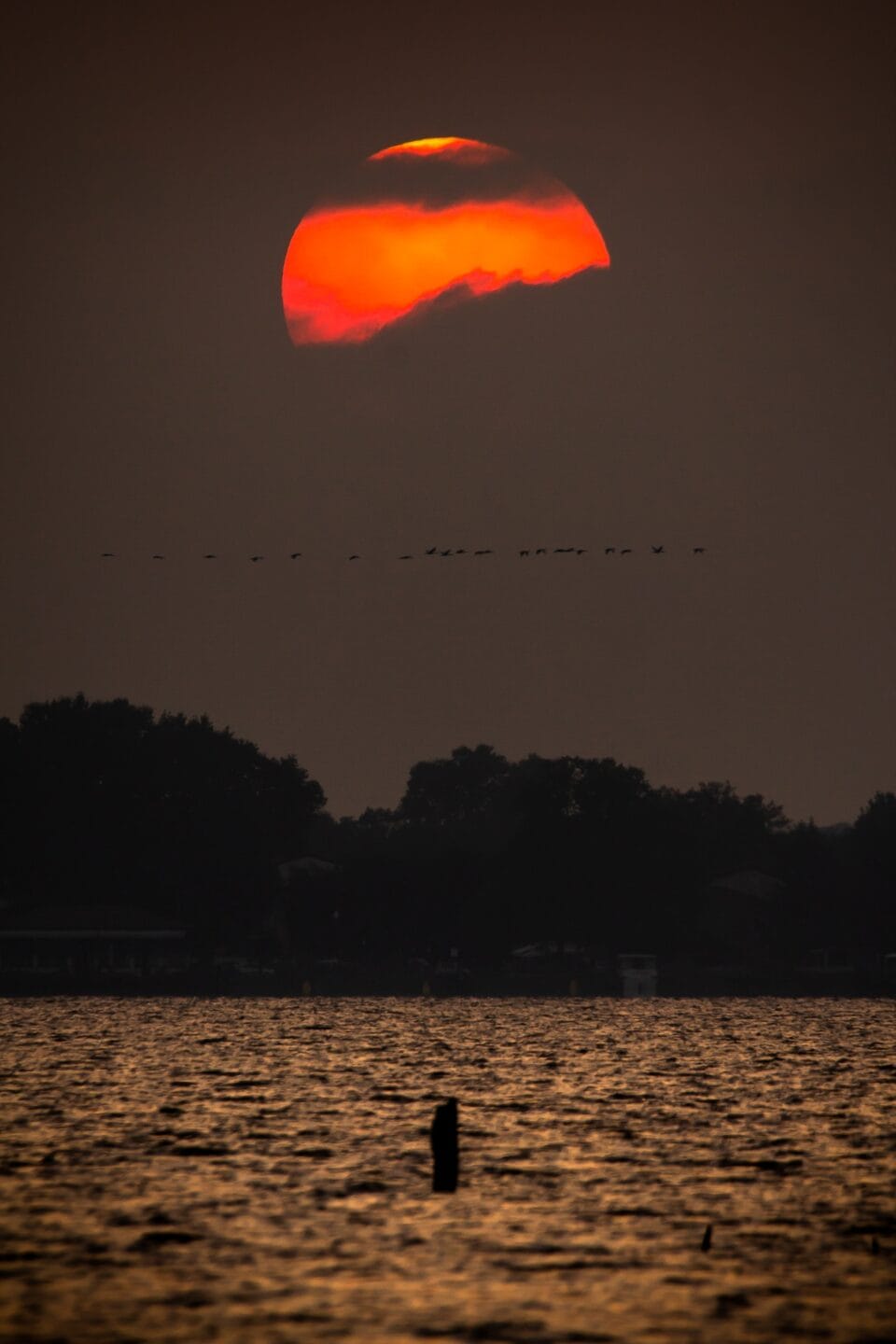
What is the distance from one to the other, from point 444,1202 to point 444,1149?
1464mm

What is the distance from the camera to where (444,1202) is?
148 ft

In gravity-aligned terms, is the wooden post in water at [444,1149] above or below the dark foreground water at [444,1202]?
above

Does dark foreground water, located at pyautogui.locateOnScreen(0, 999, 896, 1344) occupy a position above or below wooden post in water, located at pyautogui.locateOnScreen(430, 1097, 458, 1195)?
below

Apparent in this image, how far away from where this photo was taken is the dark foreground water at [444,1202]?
3356cm

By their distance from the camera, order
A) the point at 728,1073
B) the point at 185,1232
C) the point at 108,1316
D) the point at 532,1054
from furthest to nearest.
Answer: the point at 532,1054 → the point at 728,1073 → the point at 185,1232 → the point at 108,1316

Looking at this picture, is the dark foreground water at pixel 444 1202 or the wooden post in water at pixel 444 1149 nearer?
the dark foreground water at pixel 444 1202

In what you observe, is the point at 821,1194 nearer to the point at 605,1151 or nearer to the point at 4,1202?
the point at 605,1151

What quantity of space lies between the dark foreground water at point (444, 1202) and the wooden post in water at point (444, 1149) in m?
0.43

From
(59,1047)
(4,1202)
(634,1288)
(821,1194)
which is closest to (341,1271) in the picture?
(634,1288)

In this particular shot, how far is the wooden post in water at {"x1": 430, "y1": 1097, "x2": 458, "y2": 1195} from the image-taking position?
46.0 m

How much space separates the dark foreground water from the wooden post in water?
0.43 m

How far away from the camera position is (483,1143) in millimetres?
57344

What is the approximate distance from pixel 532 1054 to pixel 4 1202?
59.3 m

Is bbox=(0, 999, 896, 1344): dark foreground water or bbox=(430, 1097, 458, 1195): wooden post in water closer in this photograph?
bbox=(0, 999, 896, 1344): dark foreground water
